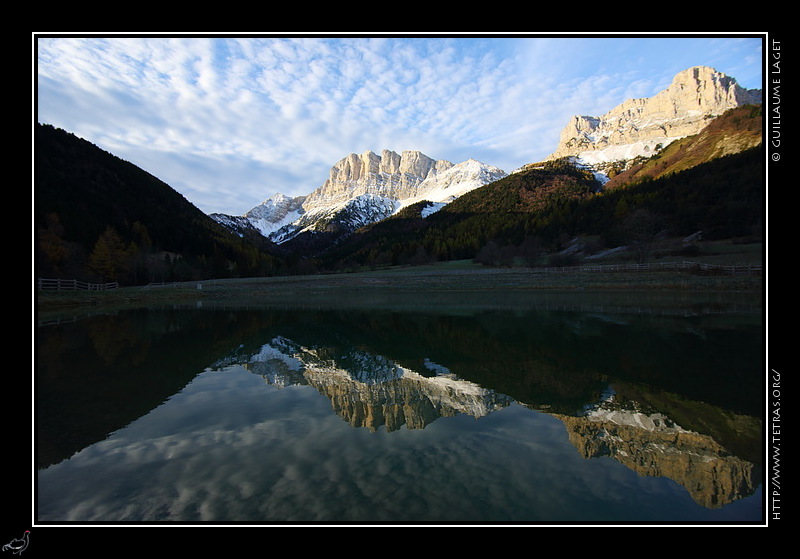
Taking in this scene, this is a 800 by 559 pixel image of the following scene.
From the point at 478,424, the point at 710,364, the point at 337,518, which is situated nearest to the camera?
the point at 337,518

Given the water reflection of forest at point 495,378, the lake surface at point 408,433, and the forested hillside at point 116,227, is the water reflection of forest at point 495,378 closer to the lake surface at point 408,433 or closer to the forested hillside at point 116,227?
the lake surface at point 408,433

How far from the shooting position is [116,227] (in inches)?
4284

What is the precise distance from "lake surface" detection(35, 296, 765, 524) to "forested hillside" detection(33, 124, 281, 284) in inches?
2471

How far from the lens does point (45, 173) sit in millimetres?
115750

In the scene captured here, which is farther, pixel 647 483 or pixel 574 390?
pixel 574 390

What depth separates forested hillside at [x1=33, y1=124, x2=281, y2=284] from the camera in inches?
2901

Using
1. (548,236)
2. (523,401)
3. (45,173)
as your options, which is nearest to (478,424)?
(523,401)

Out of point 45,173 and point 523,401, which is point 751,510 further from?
point 45,173

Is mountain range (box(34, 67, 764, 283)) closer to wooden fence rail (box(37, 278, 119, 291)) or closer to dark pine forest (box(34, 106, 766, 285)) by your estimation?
dark pine forest (box(34, 106, 766, 285))

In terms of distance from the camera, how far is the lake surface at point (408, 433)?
4.69 m
